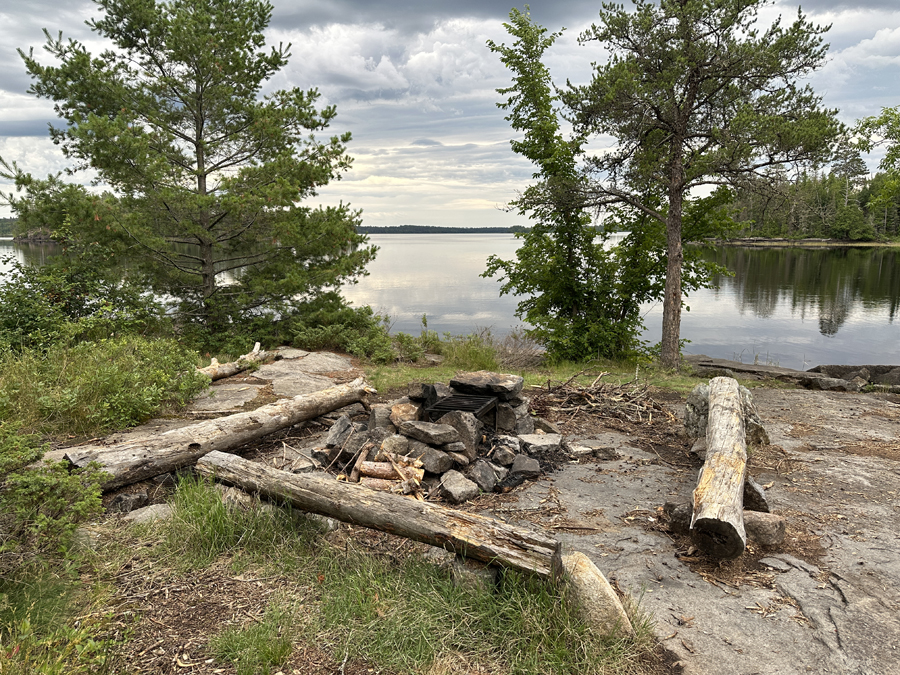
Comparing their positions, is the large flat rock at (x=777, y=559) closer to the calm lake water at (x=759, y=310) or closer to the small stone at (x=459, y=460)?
the small stone at (x=459, y=460)

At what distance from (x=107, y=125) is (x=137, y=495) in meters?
8.14

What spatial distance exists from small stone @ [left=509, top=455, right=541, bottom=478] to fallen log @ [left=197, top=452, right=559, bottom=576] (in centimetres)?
212

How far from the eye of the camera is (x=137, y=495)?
14.9 feet

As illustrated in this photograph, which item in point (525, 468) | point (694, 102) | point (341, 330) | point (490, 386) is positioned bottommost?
point (525, 468)

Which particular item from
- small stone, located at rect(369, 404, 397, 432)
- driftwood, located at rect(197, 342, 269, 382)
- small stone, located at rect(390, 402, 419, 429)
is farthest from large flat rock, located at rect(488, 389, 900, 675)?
driftwood, located at rect(197, 342, 269, 382)

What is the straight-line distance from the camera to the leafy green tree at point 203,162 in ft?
34.4

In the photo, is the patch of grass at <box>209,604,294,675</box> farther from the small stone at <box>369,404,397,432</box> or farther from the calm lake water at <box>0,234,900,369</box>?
the calm lake water at <box>0,234,900,369</box>

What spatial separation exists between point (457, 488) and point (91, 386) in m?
4.47

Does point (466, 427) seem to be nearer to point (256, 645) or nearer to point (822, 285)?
point (256, 645)

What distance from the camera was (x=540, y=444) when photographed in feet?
19.5

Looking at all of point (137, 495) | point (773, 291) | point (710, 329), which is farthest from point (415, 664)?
point (773, 291)

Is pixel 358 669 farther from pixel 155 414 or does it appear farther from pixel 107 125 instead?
pixel 107 125

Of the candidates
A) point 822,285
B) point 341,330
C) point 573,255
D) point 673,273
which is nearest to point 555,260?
point 573,255

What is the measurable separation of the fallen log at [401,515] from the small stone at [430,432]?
1.70m
